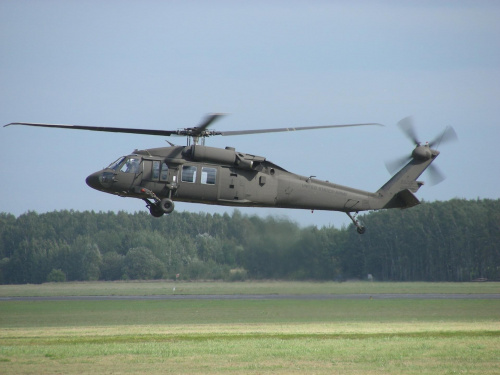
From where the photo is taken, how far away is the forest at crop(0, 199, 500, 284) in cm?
4697

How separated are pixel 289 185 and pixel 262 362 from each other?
281 inches

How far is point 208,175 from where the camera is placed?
31.2 m

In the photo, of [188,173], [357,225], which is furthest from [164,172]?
[357,225]

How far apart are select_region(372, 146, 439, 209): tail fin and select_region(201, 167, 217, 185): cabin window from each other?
733 cm

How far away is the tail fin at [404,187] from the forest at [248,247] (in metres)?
8.97

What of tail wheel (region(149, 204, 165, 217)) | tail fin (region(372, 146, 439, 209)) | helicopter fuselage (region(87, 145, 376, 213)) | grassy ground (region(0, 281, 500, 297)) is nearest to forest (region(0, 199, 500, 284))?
grassy ground (region(0, 281, 500, 297))

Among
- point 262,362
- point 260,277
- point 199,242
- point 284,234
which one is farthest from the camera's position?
point 199,242

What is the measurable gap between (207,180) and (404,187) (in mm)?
9389

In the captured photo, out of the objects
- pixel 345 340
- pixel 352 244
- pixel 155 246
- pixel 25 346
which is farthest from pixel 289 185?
pixel 155 246

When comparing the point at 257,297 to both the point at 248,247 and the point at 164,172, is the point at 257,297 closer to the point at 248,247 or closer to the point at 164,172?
the point at 248,247

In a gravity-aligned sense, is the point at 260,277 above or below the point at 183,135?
below

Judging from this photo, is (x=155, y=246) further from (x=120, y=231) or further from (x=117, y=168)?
(x=117, y=168)

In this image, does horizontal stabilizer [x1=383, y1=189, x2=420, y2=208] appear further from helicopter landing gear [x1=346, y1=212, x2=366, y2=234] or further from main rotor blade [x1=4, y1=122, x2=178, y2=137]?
main rotor blade [x1=4, y1=122, x2=178, y2=137]

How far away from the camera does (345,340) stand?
37875mm
